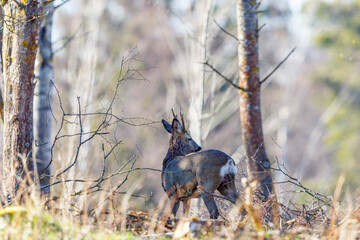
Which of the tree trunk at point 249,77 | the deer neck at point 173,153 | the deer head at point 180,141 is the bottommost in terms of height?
the deer neck at point 173,153

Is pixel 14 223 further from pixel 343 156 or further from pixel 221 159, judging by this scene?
pixel 343 156

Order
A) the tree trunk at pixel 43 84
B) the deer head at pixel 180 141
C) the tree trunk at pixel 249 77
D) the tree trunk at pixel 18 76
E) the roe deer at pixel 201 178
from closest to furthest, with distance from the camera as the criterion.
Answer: the tree trunk at pixel 18 76
the roe deer at pixel 201 178
the tree trunk at pixel 249 77
the deer head at pixel 180 141
the tree trunk at pixel 43 84

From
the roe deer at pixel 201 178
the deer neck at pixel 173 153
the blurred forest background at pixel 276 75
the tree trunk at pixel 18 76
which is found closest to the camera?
the tree trunk at pixel 18 76

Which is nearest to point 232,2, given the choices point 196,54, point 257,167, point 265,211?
point 196,54

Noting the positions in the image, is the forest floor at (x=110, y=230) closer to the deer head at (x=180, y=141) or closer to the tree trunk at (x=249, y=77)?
the tree trunk at (x=249, y=77)

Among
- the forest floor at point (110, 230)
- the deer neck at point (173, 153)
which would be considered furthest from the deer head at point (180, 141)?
the forest floor at point (110, 230)

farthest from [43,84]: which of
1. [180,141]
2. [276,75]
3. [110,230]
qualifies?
[276,75]

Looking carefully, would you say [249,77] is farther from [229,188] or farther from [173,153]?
[229,188]

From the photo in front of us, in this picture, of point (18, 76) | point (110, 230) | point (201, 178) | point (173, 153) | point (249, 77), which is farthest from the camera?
point (173, 153)

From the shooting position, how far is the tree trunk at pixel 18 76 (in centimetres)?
779

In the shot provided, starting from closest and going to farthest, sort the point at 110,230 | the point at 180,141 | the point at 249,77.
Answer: the point at 110,230
the point at 249,77
the point at 180,141

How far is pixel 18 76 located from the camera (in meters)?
7.84

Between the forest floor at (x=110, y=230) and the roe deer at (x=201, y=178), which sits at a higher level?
the roe deer at (x=201, y=178)

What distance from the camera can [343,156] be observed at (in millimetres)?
34750
